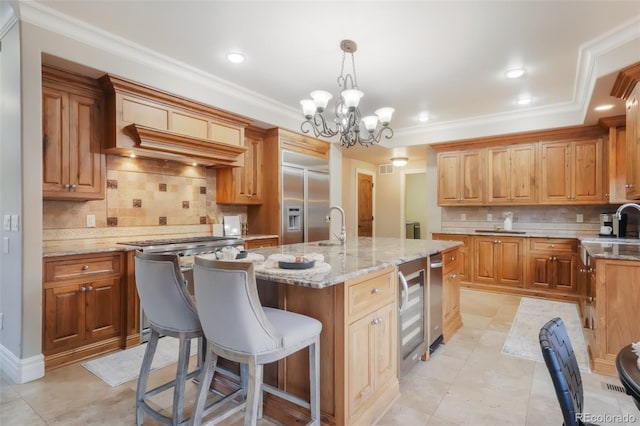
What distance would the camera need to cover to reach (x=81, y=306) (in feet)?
8.87

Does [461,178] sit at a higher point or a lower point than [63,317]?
higher

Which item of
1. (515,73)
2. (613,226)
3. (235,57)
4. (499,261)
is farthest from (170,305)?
(613,226)

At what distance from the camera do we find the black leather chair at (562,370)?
0.99 metres

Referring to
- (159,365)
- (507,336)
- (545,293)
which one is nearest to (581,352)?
(507,336)

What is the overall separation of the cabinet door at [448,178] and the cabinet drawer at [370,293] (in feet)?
12.6

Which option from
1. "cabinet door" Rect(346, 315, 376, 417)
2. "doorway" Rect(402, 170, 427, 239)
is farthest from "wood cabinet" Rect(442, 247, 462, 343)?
"doorway" Rect(402, 170, 427, 239)

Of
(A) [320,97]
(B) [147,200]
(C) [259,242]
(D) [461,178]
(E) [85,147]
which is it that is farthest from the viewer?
(D) [461,178]

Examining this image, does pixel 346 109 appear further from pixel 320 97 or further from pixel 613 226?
pixel 613 226

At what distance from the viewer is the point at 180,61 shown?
127 inches

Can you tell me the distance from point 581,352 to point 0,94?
5.23 metres

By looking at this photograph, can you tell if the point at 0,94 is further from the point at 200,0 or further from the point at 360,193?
the point at 360,193

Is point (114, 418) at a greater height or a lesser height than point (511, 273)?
lesser

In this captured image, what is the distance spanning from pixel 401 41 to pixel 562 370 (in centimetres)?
262

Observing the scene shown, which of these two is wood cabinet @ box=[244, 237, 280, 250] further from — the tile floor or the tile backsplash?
the tile backsplash
